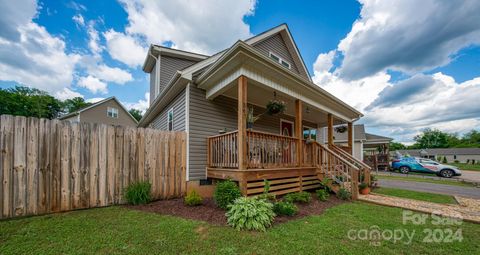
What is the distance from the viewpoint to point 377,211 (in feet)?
16.0

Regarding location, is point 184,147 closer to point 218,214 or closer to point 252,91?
point 218,214

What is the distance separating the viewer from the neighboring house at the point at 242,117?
16.4ft

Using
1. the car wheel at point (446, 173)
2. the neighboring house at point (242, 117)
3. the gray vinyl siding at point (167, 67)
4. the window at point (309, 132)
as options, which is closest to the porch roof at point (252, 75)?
the neighboring house at point (242, 117)

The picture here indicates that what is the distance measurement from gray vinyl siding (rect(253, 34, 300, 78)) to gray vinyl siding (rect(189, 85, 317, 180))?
3.29m

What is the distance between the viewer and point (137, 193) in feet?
15.8

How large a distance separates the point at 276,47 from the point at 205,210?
8.38 meters

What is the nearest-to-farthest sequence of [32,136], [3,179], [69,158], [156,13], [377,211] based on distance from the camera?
[3,179] < [32,136] < [69,158] < [377,211] < [156,13]

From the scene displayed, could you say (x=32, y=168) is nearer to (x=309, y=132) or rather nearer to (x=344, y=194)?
(x=344, y=194)

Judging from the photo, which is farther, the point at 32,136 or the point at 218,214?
the point at 218,214

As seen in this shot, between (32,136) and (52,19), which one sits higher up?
(52,19)

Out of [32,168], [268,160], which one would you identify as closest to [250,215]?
[268,160]

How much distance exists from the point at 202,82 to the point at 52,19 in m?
8.13

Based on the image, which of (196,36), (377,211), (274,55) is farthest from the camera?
(196,36)

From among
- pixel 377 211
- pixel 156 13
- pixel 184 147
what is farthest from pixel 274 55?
pixel 377 211
